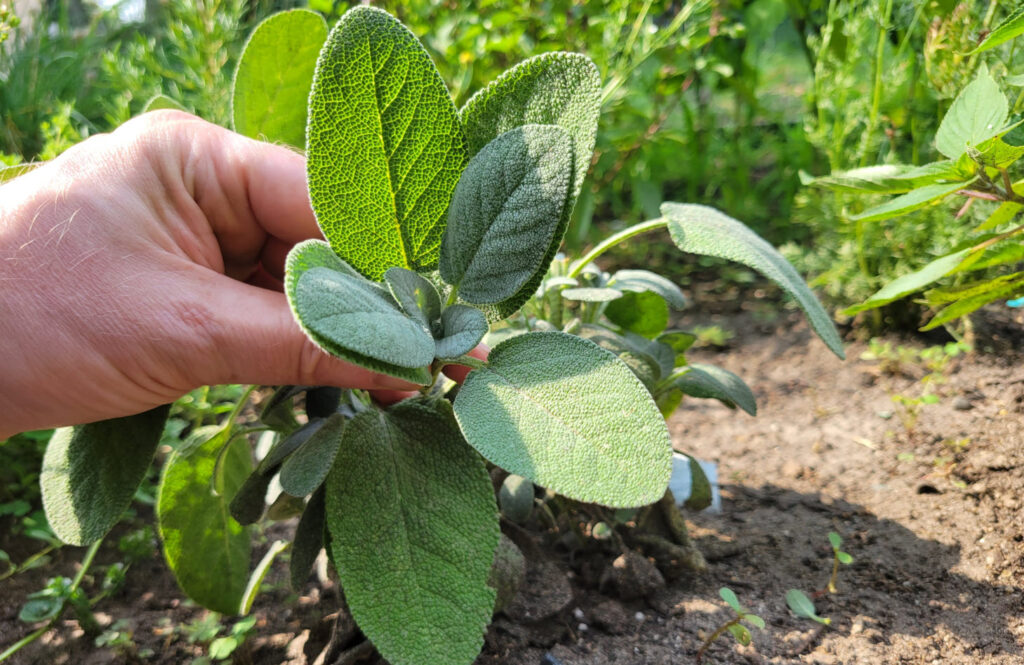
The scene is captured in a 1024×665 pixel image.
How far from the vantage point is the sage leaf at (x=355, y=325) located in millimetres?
622

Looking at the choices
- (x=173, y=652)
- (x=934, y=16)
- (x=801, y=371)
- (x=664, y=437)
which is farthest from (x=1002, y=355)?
(x=173, y=652)

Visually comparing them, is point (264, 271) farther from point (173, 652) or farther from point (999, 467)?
point (999, 467)

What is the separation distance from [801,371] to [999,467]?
30.3 inches

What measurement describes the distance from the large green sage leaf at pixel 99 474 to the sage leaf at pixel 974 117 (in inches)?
42.4

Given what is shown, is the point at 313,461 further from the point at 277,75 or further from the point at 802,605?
the point at 802,605

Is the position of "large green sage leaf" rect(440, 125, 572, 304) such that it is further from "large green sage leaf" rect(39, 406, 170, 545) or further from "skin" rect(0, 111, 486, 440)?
"large green sage leaf" rect(39, 406, 170, 545)

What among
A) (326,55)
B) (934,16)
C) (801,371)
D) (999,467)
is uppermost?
(326,55)

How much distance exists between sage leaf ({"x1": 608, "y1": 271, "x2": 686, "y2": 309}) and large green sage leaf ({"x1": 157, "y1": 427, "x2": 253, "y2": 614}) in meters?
0.61

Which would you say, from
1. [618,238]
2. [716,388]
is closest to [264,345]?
[618,238]

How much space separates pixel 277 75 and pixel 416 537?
0.67m

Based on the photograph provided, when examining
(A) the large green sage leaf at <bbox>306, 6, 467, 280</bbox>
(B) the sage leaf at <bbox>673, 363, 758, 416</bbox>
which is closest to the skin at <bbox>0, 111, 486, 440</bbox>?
(A) the large green sage leaf at <bbox>306, 6, 467, 280</bbox>

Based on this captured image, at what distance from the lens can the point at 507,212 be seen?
796mm

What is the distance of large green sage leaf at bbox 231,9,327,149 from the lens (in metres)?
1.09

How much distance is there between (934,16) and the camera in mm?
1584
